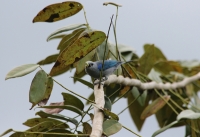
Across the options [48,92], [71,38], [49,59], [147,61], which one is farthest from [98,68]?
[147,61]

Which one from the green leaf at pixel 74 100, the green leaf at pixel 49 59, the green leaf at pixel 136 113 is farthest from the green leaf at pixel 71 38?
the green leaf at pixel 136 113

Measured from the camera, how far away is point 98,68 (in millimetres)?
951

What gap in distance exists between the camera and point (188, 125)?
1.27 metres

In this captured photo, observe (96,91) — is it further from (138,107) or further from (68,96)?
(138,107)

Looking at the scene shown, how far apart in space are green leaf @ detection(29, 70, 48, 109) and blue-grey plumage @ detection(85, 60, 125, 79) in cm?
11

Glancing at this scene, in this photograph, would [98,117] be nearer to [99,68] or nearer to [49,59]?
[99,68]

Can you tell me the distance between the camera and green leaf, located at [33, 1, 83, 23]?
37.2 inches

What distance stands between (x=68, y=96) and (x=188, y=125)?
450 millimetres

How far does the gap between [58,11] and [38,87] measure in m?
0.18

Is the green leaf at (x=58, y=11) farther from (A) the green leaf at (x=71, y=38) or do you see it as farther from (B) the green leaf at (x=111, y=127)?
(B) the green leaf at (x=111, y=127)

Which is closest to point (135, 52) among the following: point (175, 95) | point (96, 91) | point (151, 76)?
point (151, 76)

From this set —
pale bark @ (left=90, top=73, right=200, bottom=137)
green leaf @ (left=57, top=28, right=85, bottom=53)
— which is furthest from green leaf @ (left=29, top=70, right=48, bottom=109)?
green leaf @ (left=57, top=28, right=85, bottom=53)

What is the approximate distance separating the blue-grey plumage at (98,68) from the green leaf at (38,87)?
11 centimetres

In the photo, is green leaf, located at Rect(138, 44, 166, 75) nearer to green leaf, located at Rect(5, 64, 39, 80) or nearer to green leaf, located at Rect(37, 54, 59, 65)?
green leaf, located at Rect(37, 54, 59, 65)
